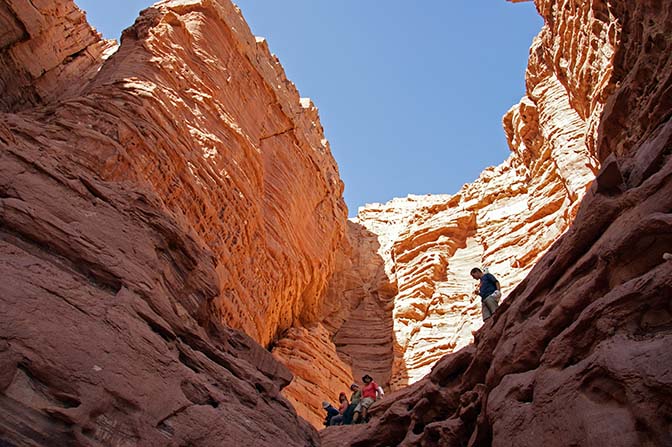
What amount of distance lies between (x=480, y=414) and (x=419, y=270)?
22.6 meters

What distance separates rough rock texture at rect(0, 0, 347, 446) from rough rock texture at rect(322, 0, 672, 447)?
2823 millimetres

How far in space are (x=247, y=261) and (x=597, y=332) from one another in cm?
1319

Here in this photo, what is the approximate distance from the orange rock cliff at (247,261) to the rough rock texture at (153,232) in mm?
47

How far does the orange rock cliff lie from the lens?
7.25 meters

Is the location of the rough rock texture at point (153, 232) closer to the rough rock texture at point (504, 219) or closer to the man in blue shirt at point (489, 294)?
the man in blue shirt at point (489, 294)

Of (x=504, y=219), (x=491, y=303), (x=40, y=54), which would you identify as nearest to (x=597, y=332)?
(x=491, y=303)

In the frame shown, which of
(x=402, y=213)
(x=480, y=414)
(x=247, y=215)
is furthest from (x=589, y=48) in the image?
(x=402, y=213)

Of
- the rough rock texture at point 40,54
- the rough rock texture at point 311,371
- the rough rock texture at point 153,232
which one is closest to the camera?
the rough rock texture at point 153,232

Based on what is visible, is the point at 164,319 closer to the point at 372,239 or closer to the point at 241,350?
the point at 241,350

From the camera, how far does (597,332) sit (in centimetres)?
743

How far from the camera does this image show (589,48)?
17.7 m

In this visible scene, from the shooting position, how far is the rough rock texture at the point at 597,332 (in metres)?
6.50

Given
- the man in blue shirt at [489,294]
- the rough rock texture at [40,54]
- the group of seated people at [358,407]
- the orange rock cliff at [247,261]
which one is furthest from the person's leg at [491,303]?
the rough rock texture at [40,54]

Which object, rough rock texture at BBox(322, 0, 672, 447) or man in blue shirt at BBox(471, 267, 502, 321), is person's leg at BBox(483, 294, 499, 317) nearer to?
man in blue shirt at BBox(471, 267, 502, 321)
